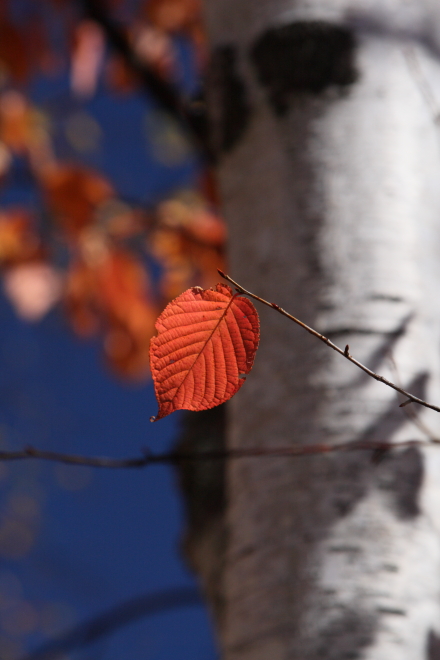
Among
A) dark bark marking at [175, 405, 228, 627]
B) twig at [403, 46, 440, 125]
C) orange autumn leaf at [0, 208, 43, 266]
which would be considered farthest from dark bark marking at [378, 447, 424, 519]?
orange autumn leaf at [0, 208, 43, 266]

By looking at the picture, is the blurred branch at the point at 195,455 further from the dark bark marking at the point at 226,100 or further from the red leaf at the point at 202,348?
the dark bark marking at the point at 226,100

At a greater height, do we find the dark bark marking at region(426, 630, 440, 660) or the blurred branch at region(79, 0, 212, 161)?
the blurred branch at region(79, 0, 212, 161)

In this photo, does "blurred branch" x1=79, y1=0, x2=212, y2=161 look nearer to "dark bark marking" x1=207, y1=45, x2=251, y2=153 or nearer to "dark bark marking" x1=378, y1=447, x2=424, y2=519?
"dark bark marking" x1=207, y1=45, x2=251, y2=153

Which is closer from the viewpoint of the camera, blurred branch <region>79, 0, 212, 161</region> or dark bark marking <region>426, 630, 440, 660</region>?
dark bark marking <region>426, 630, 440, 660</region>

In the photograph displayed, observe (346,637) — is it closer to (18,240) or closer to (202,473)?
(202,473)

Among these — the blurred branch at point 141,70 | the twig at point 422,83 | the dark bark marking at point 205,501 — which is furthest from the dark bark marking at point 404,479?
the blurred branch at point 141,70

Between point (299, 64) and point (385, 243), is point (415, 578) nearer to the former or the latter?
point (385, 243)
